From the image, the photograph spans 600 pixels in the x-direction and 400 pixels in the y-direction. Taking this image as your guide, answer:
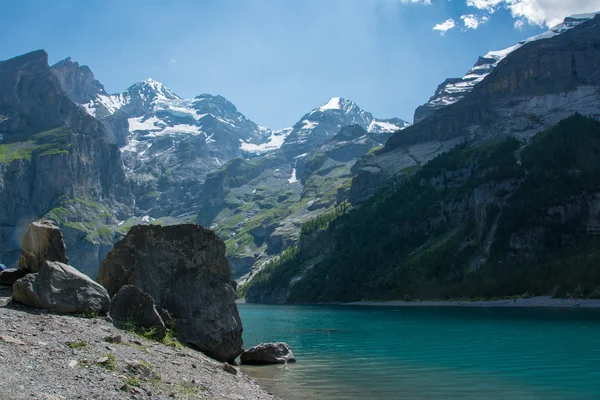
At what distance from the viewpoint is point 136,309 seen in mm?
31609

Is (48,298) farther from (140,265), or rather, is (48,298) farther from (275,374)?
(275,374)

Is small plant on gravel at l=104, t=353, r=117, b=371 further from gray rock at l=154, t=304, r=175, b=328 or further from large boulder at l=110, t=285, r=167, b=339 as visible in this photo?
gray rock at l=154, t=304, r=175, b=328

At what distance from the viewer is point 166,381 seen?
21.1 m

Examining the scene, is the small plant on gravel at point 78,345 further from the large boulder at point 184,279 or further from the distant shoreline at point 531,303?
the distant shoreline at point 531,303

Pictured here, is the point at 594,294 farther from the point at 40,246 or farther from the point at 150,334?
the point at 40,246

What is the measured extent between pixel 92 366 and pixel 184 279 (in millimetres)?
19021

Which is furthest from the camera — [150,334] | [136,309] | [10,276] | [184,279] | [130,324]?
[184,279]

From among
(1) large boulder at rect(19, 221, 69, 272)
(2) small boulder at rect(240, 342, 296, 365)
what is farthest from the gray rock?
(2) small boulder at rect(240, 342, 296, 365)

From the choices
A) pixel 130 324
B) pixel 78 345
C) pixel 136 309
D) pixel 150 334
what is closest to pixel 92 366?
pixel 78 345

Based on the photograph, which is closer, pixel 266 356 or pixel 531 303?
pixel 266 356

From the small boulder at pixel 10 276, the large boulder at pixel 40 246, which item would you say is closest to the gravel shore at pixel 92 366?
the large boulder at pixel 40 246

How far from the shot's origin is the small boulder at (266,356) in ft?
136

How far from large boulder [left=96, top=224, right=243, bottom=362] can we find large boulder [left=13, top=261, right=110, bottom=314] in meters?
7.54

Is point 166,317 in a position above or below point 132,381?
above
